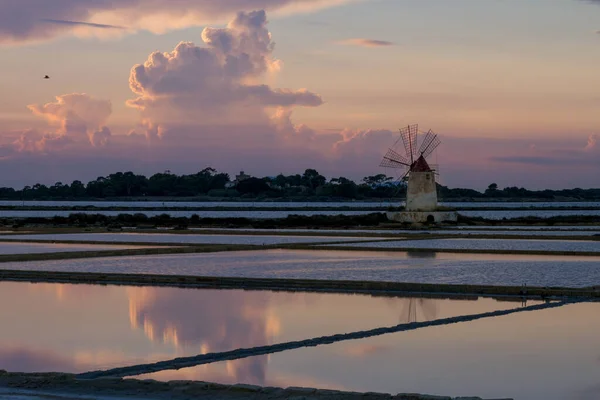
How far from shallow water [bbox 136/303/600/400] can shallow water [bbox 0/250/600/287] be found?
6.31m

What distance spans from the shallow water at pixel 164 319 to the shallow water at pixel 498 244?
14182 mm

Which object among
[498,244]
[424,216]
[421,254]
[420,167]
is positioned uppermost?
[420,167]

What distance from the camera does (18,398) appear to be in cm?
766

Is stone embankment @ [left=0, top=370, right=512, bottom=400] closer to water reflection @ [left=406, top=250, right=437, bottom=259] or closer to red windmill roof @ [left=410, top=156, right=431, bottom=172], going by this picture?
water reflection @ [left=406, top=250, right=437, bottom=259]

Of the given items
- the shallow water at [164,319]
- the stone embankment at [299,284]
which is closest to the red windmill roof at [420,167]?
the stone embankment at [299,284]

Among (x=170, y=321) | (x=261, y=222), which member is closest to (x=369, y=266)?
(x=170, y=321)

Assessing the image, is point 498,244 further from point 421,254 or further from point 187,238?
point 187,238

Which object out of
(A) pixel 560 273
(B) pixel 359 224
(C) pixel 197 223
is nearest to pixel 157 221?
(C) pixel 197 223

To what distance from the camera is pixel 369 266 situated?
21.8 metres

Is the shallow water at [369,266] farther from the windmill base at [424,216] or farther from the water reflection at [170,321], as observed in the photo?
the windmill base at [424,216]

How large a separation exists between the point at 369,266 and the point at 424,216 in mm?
26900

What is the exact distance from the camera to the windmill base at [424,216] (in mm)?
48406

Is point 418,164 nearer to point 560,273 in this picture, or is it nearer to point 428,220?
point 428,220

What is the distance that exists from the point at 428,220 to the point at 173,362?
131 feet
